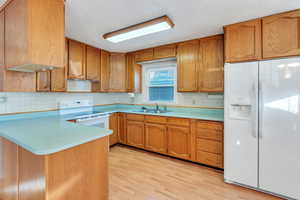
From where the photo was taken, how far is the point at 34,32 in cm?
136

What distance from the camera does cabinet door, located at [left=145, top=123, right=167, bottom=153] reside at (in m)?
2.98

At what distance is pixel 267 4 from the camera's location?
168cm

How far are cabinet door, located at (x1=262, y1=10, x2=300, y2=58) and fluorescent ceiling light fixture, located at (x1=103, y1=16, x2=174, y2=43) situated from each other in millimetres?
1296

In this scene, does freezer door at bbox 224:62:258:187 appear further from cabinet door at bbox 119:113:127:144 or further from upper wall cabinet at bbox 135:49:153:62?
cabinet door at bbox 119:113:127:144

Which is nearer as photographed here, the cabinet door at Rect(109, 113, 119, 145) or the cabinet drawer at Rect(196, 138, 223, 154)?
the cabinet drawer at Rect(196, 138, 223, 154)

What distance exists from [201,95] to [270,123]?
4.46 ft

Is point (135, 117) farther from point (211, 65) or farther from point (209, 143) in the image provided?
point (211, 65)

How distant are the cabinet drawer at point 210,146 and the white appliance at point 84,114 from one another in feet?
6.61

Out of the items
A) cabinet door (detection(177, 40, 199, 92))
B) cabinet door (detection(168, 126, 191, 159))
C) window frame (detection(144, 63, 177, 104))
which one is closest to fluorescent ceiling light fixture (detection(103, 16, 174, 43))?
cabinet door (detection(177, 40, 199, 92))

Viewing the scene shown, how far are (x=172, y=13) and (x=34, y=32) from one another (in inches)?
61.7

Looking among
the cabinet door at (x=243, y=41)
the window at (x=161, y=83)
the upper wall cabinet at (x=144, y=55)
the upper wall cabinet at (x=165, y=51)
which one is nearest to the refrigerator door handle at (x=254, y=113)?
the cabinet door at (x=243, y=41)

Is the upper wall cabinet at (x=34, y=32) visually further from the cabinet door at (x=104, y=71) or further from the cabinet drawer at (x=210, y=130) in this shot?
the cabinet drawer at (x=210, y=130)

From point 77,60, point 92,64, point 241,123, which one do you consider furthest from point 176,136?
point 77,60

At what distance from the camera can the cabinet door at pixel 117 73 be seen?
12.1 ft
